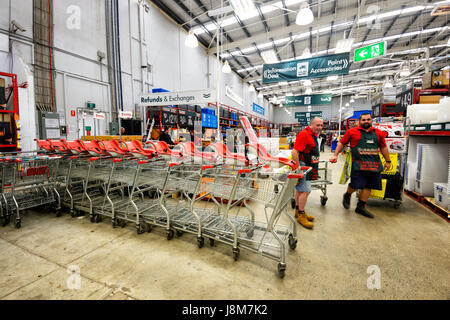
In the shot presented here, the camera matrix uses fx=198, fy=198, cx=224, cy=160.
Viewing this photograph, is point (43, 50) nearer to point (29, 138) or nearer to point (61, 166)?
point (29, 138)

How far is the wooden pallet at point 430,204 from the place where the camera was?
302 cm

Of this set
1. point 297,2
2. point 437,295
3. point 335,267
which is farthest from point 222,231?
point 297,2

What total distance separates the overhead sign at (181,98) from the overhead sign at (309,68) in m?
2.85

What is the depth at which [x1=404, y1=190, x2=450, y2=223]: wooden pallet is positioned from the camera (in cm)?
302

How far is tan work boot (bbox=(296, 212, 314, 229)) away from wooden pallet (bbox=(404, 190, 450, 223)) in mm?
1989

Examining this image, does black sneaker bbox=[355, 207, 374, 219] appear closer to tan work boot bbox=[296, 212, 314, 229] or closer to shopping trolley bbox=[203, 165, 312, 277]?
tan work boot bbox=[296, 212, 314, 229]

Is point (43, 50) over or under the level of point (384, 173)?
over

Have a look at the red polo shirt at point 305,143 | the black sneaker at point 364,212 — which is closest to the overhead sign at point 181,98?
the red polo shirt at point 305,143

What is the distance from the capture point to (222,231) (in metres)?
2.21

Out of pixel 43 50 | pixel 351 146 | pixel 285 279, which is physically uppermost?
pixel 43 50

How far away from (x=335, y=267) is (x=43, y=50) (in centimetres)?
799

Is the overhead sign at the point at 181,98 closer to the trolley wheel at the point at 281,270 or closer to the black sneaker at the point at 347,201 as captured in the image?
the black sneaker at the point at 347,201

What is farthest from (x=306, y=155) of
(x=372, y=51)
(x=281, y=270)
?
(x=372, y=51)

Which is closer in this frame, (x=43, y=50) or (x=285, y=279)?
(x=285, y=279)
